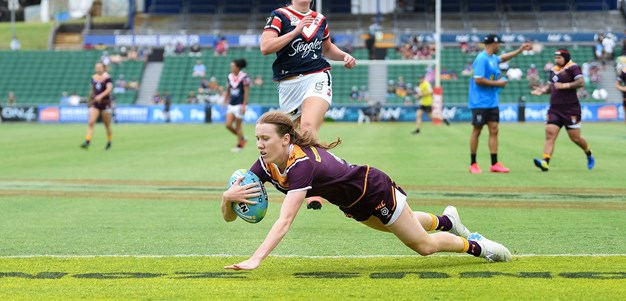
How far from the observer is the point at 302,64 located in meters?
9.61

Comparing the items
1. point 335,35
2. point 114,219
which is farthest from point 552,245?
point 335,35

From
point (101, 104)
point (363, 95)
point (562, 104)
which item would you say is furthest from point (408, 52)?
point (562, 104)

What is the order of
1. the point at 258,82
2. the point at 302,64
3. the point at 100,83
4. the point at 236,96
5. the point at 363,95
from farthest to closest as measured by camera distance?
the point at 258,82, the point at 363,95, the point at 100,83, the point at 236,96, the point at 302,64

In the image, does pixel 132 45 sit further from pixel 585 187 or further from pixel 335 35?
pixel 585 187

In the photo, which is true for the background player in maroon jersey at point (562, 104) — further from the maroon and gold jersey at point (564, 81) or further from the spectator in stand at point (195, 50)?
the spectator in stand at point (195, 50)

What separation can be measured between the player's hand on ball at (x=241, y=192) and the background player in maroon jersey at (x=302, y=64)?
2747 millimetres

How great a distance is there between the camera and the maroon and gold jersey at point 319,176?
6.41 meters

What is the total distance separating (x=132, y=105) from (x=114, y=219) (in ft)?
127

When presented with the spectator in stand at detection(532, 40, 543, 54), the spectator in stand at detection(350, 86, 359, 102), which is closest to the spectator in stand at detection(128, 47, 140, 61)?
the spectator in stand at detection(350, 86, 359, 102)

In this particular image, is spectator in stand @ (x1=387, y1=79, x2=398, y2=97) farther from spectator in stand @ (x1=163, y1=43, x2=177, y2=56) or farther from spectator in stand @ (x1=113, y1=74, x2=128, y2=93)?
spectator in stand @ (x1=113, y1=74, x2=128, y2=93)

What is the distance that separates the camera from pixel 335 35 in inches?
2183

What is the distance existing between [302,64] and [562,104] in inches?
312

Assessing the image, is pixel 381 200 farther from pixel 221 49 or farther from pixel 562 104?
pixel 221 49

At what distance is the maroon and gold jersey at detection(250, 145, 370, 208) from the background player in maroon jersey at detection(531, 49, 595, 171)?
32.2 ft
